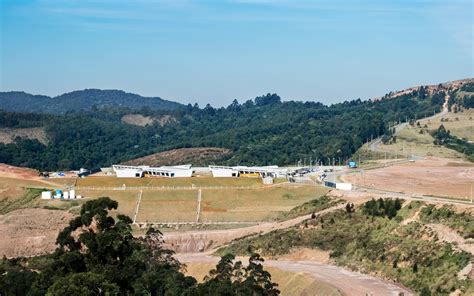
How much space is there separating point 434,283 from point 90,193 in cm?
6425

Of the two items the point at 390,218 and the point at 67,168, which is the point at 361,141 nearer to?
the point at 67,168

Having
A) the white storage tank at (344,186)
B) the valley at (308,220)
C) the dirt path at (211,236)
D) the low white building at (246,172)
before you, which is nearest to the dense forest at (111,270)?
the valley at (308,220)

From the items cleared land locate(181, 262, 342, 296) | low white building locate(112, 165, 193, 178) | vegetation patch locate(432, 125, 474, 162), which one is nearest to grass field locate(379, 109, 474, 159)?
vegetation patch locate(432, 125, 474, 162)

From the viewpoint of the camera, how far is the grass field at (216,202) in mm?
111188

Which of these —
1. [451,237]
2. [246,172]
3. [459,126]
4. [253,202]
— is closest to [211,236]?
[253,202]

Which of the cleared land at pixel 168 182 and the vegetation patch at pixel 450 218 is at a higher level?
the cleared land at pixel 168 182

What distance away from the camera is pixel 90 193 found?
11962 centimetres

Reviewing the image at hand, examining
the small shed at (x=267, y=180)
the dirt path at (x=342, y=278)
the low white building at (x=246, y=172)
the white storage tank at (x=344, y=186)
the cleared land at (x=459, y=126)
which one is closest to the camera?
the dirt path at (x=342, y=278)

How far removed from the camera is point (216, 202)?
384ft

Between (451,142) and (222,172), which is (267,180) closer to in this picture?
(222,172)

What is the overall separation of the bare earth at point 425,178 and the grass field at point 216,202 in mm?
10089

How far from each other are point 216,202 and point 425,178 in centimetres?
3103

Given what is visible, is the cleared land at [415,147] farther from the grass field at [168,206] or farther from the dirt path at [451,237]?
the dirt path at [451,237]

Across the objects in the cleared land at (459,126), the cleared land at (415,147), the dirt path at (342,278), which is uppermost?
the cleared land at (459,126)
